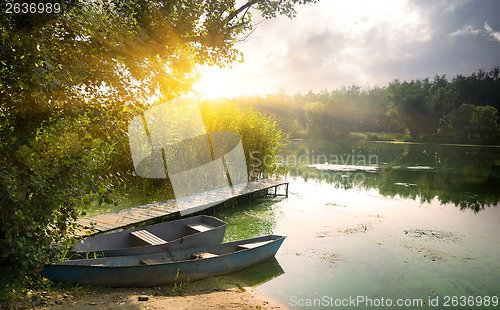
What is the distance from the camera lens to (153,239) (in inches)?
262

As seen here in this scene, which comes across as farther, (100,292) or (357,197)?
(357,197)

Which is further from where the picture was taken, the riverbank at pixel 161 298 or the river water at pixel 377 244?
the river water at pixel 377 244

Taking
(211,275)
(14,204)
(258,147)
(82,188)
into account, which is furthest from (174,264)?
(258,147)

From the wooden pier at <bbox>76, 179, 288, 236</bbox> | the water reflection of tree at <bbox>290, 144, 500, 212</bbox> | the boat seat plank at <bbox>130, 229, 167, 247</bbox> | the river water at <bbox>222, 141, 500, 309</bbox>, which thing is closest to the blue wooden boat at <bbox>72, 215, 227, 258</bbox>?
the boat seat plank at <bbox>130, 229, 167, 247</bbox>

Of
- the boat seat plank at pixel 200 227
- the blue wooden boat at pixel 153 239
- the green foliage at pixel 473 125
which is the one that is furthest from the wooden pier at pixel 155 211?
the green foliage at pixel 473 125

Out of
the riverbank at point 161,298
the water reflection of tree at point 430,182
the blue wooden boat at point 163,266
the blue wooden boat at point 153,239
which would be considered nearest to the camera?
the riverbank at point 161,298

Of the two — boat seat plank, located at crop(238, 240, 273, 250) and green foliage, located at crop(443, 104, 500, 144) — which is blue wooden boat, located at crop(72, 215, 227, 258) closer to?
boat seat plank, located at crop(238, 240, 273, 250)

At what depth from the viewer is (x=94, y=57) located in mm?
4371

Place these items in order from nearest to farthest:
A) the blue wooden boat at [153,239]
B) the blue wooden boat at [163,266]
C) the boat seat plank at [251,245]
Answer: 1. the blue wooden boat at [163,266]
2. the blue wooden boat at [153,239]
3. the boat seat plank at [251,245]

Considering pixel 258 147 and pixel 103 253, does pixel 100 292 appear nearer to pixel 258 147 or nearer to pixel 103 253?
pixel 103 253

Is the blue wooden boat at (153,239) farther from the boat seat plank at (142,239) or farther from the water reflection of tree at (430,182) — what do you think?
the water reflection of tree at (430,182)

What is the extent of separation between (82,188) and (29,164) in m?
0.69

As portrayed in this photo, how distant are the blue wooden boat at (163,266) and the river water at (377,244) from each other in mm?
494

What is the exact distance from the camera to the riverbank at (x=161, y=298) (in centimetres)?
426
